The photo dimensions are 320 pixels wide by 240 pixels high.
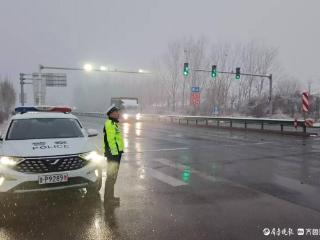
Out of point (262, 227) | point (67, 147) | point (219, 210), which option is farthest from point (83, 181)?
point (262, 227)

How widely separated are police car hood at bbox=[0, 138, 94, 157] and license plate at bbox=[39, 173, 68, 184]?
385 mm

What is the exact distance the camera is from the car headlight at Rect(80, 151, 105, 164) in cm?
601

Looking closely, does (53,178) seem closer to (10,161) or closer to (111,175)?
(10,161)

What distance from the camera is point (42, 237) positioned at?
444 centimetres

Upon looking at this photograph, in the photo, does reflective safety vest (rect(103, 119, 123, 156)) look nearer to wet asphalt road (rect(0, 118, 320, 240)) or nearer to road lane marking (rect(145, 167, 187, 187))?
wet asphalt road (rect(0, 118, 320, 240))

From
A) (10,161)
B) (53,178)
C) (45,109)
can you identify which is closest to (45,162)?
(53,178)

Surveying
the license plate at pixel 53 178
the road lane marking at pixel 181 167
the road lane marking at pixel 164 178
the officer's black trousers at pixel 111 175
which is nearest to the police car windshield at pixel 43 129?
the officer's black trousers at pixel 111 175

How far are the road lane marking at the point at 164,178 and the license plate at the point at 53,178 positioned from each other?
2620mm

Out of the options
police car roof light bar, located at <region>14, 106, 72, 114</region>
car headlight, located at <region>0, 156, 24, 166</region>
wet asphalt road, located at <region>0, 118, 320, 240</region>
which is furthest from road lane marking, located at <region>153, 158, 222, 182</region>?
car headlight, located at <region>0, 156, 24, 166</region>

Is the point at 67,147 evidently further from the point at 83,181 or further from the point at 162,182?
the point at 162,182

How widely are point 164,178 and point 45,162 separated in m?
3.27

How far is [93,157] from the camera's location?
20.2 feet

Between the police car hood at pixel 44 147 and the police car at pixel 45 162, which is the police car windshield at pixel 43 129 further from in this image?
the police car hood at pixel 44 147

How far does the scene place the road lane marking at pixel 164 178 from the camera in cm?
748
